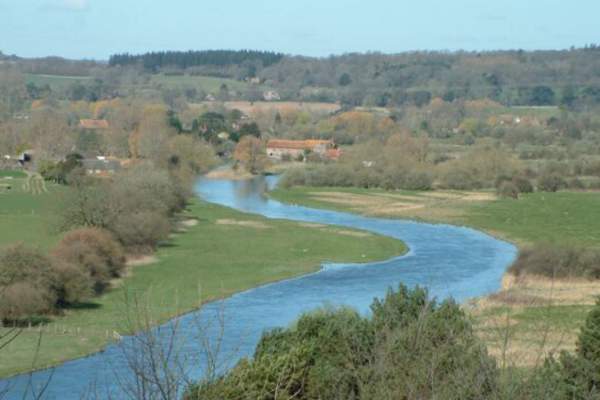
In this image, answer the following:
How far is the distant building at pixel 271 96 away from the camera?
12256 cm

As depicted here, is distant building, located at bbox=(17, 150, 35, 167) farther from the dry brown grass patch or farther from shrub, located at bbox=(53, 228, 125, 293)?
shrub, located at bbox=(53, 228, 125, 293)

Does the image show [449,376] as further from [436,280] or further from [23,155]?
[23,155]

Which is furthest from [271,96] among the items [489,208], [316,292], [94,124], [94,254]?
[316,292]

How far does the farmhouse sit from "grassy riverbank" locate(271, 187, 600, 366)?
57.3 ft

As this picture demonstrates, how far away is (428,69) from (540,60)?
1821cm

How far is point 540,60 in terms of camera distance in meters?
144

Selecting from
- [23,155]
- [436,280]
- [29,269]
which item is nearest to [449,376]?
[29,269]

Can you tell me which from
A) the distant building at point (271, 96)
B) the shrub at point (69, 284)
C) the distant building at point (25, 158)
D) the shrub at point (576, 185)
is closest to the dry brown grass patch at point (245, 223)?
the shrub at point (69, 284)

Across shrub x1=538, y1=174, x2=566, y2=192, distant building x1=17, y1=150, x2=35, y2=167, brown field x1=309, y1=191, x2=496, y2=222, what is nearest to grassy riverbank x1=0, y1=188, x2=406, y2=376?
brown field x1=309, y1=191, x2=496, y2=222

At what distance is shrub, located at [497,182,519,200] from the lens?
51.8m

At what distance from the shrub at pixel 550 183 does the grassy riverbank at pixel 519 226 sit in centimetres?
147

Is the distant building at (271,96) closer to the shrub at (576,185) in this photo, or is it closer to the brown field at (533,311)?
the shrub at (576,185)

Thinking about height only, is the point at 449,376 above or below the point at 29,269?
above

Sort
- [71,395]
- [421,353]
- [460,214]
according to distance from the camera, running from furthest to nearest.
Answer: [460,214]
[71,395]
[421,353]
